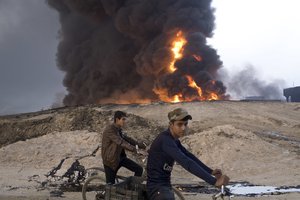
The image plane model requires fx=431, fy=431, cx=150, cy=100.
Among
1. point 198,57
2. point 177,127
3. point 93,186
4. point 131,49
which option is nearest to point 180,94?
point 198,57

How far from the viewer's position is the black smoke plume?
41.6 metres

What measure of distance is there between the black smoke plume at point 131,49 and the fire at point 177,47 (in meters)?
0.50

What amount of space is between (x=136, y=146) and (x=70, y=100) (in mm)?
45450

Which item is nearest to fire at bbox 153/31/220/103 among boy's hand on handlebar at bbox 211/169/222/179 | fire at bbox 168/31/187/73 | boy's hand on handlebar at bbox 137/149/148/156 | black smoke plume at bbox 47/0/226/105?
fire at bbox 168/31/187/73

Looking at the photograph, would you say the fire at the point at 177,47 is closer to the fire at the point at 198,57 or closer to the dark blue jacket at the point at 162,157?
the fire at the point at 198,57

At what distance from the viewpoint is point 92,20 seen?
51.3 meters

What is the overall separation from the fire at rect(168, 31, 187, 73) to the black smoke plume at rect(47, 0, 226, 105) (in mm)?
Answer: 497

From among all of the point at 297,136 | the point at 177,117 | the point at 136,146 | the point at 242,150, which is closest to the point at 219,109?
the point at 297,136

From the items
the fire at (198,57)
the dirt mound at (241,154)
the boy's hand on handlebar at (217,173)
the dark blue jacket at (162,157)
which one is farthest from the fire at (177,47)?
the boy's hand on handlebar at (217,173)

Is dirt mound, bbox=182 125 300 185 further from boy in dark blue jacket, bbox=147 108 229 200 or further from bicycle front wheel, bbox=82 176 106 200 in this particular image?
boy in dark blue jacket, bbox=147 108 229 200

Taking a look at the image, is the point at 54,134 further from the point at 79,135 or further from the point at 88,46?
the point at 88,46

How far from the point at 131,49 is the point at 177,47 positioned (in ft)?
24.3

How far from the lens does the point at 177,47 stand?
43.1 metres

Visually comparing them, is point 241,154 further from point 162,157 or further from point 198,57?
point 198,57
